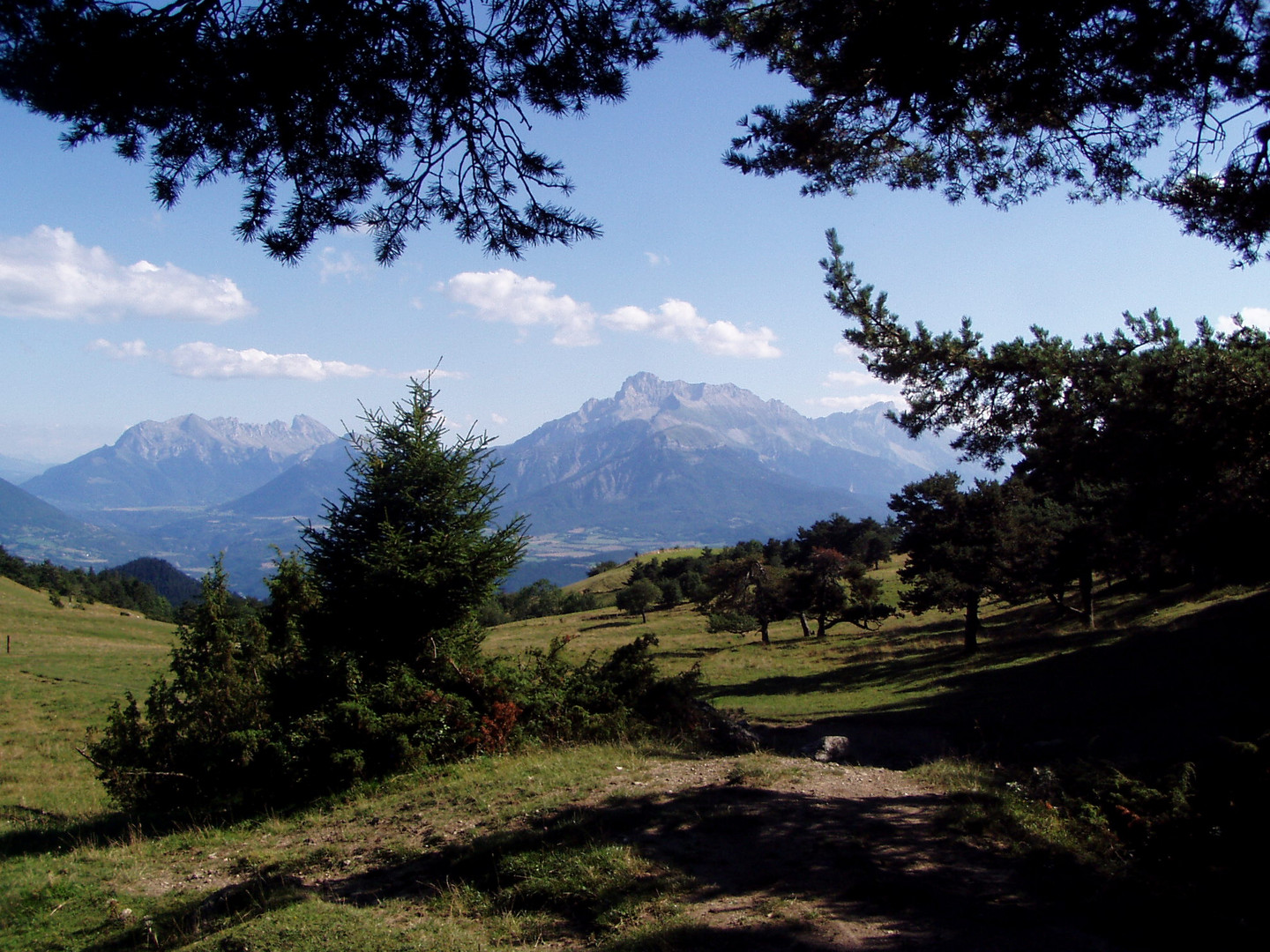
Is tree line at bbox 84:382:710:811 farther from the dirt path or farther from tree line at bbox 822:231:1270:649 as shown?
tree line at bbox 822:231:1270:649

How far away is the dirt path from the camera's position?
4531 mm

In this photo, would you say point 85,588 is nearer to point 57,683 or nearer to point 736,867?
point 57,683

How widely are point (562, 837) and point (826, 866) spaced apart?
2.32 meters

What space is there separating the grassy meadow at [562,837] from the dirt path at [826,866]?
74 millimetres

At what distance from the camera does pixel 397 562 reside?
11.1 metres

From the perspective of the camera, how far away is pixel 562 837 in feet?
21.0

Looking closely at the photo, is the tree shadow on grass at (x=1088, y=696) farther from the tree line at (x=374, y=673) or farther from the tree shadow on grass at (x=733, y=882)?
the tree shadow on grass at (x=733, y=882)

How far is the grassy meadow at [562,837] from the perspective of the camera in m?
5.06

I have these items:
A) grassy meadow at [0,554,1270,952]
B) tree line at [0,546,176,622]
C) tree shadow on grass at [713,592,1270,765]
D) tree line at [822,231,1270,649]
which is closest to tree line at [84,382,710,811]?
grassy meadow at [0,554,1270,952]

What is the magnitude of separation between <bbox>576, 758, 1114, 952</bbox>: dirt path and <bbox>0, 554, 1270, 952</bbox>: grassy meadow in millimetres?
74

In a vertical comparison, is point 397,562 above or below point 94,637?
above

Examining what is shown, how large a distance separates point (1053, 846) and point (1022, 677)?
1727 cm

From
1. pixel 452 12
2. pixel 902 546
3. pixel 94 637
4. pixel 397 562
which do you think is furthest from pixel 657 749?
pixel 94 637

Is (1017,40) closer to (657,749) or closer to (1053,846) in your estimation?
(1053,846)
